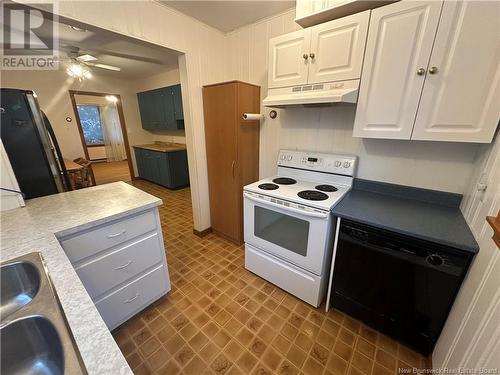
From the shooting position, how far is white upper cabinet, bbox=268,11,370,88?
1.38 meters

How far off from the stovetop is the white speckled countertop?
88 centimetres

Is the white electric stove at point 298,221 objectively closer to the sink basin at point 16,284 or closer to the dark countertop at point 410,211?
the dark countertop at point 410,211

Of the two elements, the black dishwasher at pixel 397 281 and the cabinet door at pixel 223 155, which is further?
the cabinet door at pixel 223 155

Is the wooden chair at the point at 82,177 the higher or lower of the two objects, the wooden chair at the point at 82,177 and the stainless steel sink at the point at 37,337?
the lower

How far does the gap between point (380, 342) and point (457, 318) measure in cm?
56

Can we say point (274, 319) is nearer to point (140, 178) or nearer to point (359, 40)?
point (359, 40)

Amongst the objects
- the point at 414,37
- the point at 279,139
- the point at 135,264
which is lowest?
the point at 135,264

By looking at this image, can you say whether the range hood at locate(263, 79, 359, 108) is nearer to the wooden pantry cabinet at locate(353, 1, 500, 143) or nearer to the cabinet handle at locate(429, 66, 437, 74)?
the wooden pantry cabinet at locate(353, 1, 500, 143)

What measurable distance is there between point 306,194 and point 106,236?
4.60ft

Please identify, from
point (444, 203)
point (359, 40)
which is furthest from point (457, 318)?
point (359, 40)

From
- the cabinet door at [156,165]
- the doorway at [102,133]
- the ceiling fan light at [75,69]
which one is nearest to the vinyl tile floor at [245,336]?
the cabinet door at [156,165]

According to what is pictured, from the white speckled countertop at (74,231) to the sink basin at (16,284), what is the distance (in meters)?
0.07

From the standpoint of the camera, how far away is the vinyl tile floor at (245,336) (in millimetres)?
1294

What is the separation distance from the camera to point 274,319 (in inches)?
62.9
